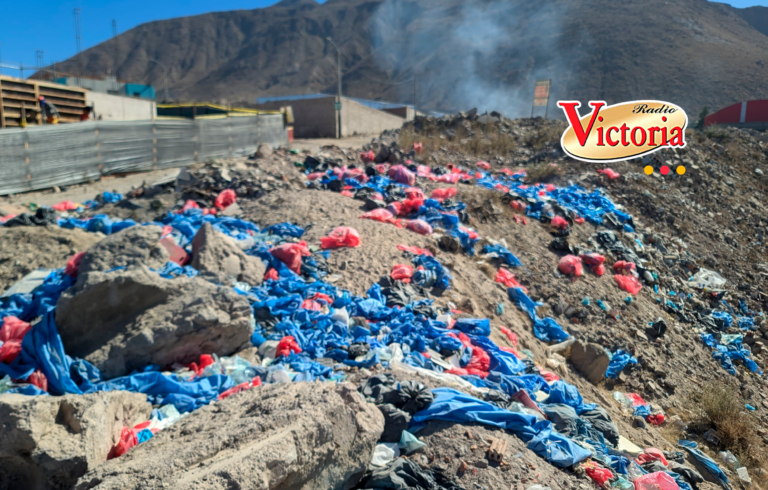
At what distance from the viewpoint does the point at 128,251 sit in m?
4.80

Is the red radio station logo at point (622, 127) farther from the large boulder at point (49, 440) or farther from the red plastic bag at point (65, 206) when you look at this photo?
the red plastic bag at point (65, 206)

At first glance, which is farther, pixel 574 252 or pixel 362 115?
pixel 362 115

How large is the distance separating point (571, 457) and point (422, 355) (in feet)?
4.84

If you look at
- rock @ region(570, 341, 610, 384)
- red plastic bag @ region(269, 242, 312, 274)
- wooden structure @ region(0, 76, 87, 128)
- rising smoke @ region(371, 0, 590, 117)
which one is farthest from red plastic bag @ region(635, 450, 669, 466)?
rising smoke @ region(371, 0, 590, 117)

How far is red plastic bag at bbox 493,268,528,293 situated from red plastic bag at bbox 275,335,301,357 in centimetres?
358

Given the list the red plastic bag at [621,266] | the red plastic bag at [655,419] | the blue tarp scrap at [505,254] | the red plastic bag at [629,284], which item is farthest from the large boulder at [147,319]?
the red plastic bag at [621,266]

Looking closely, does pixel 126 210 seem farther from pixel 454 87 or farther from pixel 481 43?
pixel 481 43

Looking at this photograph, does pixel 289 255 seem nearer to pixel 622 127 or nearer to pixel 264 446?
pixel 264 446

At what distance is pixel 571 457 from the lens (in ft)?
9.27

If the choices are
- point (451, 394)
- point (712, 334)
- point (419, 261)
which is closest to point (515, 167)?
point (712, 334)

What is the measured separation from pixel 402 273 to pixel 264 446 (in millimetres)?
3801

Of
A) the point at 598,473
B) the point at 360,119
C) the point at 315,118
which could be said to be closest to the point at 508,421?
the point at 598,473

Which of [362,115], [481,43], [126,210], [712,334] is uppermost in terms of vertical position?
[481,43]

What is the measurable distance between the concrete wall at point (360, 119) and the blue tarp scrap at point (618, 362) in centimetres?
1961
